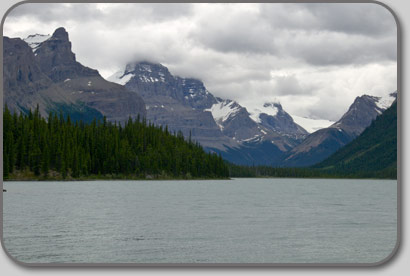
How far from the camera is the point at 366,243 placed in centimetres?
3709

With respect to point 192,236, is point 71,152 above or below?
above

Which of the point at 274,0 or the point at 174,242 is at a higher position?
the point at 274,0

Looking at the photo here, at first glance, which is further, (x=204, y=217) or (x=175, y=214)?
(x=175, y=214)

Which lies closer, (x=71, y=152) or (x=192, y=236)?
(x=192, y=236)

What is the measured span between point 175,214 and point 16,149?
82.9 metres

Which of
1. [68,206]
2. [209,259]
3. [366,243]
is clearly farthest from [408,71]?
[68,206]

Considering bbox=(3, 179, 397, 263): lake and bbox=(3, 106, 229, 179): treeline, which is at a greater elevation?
bbox=(3, 106, 229, 179): treeline

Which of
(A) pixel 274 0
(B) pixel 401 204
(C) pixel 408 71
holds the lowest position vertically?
(B) pixel 401 204

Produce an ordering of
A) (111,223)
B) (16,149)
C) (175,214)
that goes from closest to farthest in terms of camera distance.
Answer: (111,223)
(175,214)
(16,149)

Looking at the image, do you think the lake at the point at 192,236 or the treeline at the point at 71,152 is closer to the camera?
the lake at the point at 192,236

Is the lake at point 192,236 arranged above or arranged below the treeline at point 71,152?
below

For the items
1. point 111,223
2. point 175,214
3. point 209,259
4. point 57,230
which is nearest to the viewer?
point 209,259

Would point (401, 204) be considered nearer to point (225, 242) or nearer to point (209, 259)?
point (209, 259)

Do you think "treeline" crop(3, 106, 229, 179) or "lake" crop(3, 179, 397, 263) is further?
"treeline" crop(3, 106, 229, 179)
